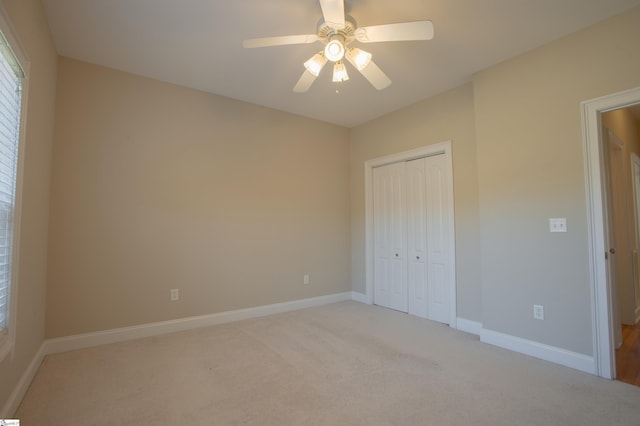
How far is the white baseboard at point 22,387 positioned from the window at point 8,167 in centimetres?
35

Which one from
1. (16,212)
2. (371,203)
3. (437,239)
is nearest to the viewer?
(16,212)

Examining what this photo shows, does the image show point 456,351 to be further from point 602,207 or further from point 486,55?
point 486,55

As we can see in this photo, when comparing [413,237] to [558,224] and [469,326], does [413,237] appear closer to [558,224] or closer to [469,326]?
[469,326]

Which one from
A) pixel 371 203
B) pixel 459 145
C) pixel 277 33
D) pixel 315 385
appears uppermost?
pixel 277 33

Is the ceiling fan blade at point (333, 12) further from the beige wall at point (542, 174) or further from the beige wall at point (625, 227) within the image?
the beige wall at point (625, 227)

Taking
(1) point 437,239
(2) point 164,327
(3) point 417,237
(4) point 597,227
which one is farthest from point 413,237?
(2) point 164,327

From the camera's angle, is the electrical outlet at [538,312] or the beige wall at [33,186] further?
the electrical outlet at [538,312]

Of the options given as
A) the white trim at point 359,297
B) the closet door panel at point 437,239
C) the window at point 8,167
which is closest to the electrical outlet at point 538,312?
the closet door panel at point 437,239

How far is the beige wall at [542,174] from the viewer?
94.3 inches

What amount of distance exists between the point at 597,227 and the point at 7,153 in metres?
3.97

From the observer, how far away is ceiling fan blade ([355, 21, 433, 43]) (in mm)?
1882

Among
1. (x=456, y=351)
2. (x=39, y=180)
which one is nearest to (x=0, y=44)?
(x=39, y=180)

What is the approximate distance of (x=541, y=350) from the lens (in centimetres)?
262

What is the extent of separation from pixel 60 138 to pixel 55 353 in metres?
1.96
